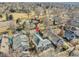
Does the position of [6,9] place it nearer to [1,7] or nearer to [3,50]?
[1,7]

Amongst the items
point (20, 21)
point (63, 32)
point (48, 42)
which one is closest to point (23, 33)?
point (20, 21)

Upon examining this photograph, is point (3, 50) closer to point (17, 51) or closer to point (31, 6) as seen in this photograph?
point (17, 51)

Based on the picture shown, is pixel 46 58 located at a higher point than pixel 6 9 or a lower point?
lower

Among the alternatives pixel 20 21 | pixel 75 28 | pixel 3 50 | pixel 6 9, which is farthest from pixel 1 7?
pixel 75 28

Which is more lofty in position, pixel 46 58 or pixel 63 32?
pixel 63 32

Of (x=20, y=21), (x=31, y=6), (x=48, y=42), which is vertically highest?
(x=31, y=6)

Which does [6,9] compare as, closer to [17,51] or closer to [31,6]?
[31,6]

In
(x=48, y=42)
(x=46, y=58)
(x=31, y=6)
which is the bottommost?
(x=46, y=58)

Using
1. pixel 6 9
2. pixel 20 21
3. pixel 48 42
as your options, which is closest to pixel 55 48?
pixel 48 42
